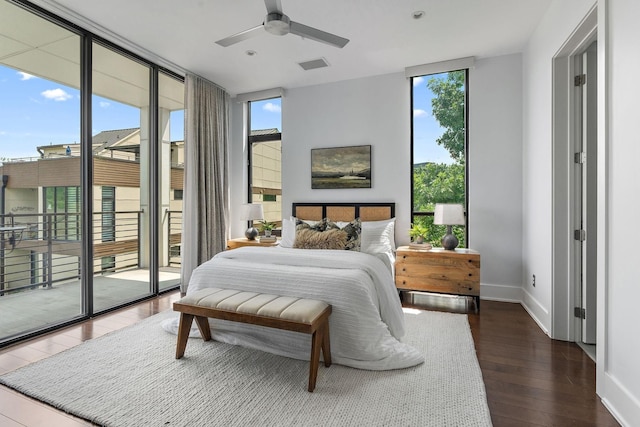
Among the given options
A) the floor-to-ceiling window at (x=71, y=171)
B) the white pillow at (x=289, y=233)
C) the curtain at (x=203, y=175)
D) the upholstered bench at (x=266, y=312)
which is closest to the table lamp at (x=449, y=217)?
the white pillow at (x=289, y=233)

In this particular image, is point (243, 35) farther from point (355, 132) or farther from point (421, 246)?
point (421, 246)

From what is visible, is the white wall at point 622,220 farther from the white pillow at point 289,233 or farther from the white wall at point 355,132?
the white pillow at point 289,233

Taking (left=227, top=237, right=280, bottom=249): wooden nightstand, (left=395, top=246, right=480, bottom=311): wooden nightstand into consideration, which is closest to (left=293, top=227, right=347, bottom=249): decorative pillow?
(left=395, top=246, right=480, bottom=311): wooden nightstand

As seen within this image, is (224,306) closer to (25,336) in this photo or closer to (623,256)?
(25,336)

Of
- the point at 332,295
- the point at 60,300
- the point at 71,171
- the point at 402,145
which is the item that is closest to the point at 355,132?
the point at 402,145

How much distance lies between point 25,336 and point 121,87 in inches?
117

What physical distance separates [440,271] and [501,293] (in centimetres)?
89

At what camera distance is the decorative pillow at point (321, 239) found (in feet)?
11.0

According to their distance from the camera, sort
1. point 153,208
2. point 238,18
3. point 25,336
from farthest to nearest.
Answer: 1. point 153,208
2. point 238,18
3. point 25,336

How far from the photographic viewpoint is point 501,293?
3.76 m

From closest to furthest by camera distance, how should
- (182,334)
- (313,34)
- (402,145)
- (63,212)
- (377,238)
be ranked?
1. (182,334)
2. (313,34)
3. (63,212)
4. (377,238)
5. (402,145)

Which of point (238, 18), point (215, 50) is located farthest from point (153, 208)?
point (238, 18)

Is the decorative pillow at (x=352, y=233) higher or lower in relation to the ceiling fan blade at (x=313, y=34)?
lower

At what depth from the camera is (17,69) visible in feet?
9.98
